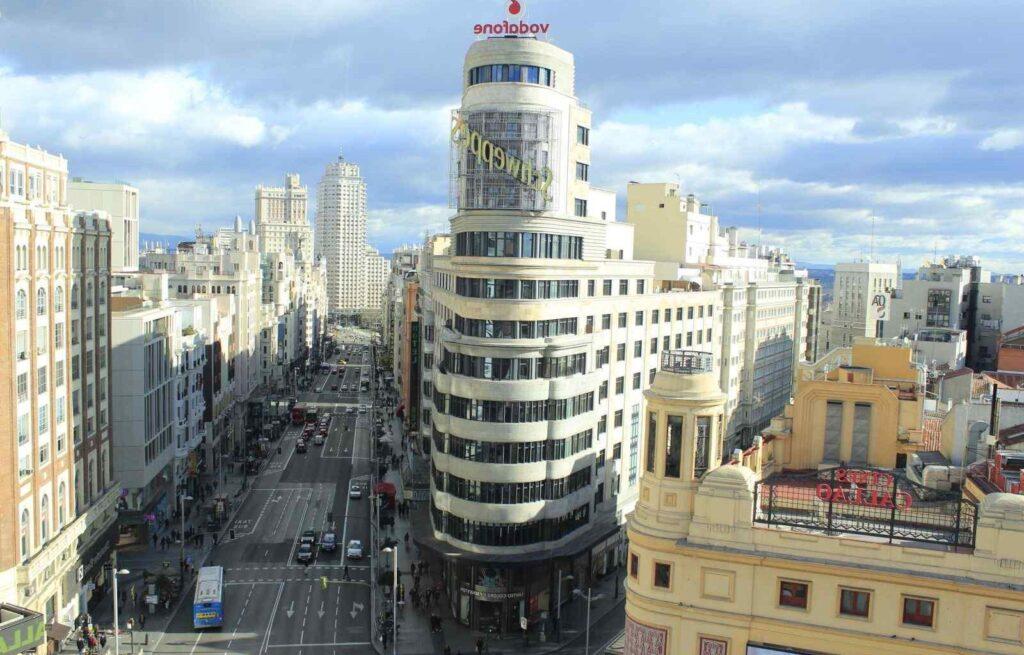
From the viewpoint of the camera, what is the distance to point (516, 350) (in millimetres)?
65938

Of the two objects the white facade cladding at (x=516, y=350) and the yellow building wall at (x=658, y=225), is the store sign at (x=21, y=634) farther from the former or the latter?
the yellow building wall at (x=658, y=225)

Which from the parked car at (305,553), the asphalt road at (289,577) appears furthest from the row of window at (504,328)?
the parked car at (305,553)

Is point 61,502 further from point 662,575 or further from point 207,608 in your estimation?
point 662,575

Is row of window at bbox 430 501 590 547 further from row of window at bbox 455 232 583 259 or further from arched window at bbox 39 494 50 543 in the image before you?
arched window at bbox 39 494 50 543

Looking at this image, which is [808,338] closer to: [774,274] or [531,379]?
[774,274]

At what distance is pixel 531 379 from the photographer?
66688mm

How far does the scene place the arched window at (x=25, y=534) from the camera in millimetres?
59562

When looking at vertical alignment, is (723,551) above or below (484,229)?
below

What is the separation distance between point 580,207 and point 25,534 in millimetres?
47685

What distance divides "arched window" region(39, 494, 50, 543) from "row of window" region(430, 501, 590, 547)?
92.2 feet

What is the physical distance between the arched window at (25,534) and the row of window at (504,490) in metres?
28.7

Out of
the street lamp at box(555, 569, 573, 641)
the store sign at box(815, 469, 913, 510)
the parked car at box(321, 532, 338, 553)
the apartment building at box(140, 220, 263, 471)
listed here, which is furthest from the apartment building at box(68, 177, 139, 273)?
the store sign at box(815, 469, 913, 510)

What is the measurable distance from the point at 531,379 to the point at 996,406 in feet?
102

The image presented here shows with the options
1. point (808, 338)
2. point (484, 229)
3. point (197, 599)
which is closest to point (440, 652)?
point (197, 599)
